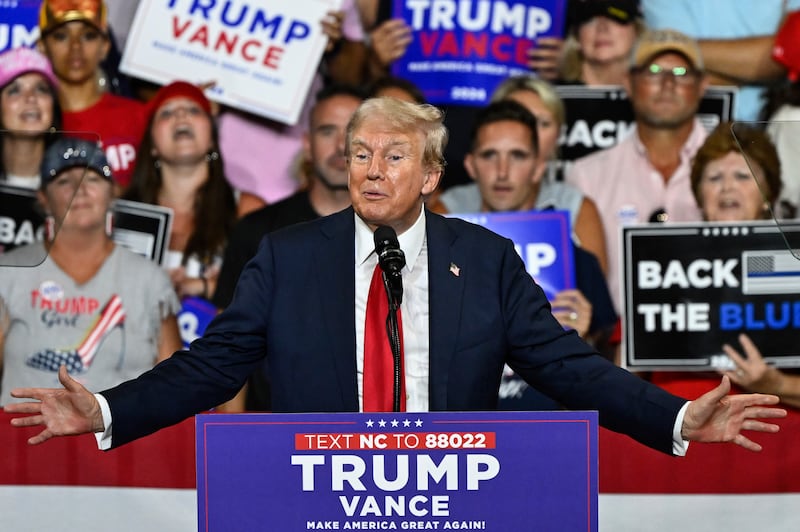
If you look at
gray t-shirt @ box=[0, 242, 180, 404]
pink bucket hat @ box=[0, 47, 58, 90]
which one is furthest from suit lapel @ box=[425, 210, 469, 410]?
pink bucket hat @ box=[0, 47, 58, 90]

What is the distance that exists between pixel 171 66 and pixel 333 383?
2869 millimetres

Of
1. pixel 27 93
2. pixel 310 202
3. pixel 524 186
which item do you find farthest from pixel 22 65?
pixel 524 186

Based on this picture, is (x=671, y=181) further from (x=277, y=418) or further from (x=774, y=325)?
(x=277, y=418)

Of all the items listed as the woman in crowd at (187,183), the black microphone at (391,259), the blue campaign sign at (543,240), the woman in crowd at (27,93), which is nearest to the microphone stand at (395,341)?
the black microphone at (391,259)

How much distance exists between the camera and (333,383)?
236cm

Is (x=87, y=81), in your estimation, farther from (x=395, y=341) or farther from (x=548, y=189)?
(x=395, y=341)

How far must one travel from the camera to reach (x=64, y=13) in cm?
491

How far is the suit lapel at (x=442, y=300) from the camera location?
2.35m

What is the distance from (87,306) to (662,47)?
7.85ft

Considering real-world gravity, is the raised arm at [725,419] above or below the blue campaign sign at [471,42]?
below

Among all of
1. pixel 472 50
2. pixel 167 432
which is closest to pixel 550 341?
pixel 167 432

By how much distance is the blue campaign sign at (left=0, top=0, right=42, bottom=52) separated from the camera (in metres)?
4.93

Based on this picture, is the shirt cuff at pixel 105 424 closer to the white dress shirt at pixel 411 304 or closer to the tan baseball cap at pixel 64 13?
the white dress shirt at pixel 411 304

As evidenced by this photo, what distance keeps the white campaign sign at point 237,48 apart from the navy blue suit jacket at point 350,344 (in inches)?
98.5
